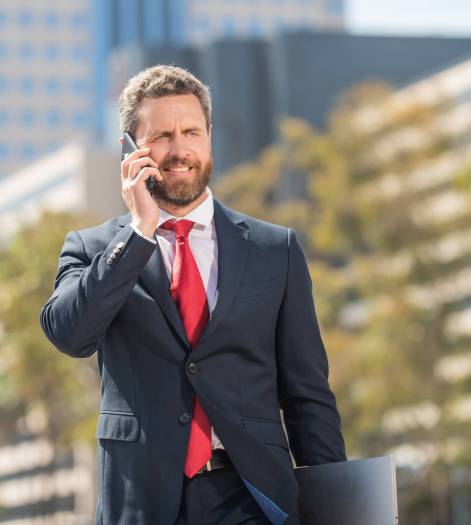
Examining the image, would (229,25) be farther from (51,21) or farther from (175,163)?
(175,163)

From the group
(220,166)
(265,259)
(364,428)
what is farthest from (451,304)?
(265,259)

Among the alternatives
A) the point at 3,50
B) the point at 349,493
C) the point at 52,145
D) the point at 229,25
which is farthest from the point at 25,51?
the point at 349,493

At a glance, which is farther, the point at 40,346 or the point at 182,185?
the point at 40,346

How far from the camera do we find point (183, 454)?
4.04m

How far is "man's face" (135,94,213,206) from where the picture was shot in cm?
432

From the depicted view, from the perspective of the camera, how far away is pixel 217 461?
4113 mm

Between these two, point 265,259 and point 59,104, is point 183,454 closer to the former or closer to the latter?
point 265,259

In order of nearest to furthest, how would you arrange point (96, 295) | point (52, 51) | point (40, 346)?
point (96, 295) < point (40, 346) < point (52, 51)

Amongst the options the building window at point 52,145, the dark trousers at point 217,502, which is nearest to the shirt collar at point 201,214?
the dark trousers at point 217,502

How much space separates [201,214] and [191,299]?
0.28 meters

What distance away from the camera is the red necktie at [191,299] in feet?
13.5

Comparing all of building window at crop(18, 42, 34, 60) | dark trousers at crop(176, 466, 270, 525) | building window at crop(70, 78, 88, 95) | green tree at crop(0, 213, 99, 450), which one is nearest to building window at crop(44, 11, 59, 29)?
building window at crop(18, 42, 34, 60)

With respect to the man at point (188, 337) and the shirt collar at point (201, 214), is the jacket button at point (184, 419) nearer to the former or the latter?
the man at point (188, 337)

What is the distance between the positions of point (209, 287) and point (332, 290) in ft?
143
